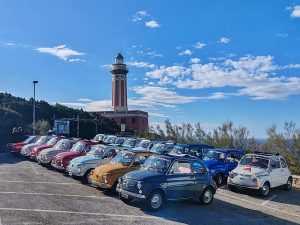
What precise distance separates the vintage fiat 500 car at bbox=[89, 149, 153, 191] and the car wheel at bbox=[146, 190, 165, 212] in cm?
227

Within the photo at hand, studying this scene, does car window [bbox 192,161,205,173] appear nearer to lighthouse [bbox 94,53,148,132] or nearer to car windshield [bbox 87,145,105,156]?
car windshield [bbox 87,145,105,156]

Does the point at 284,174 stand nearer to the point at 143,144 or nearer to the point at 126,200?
the point at 126,200

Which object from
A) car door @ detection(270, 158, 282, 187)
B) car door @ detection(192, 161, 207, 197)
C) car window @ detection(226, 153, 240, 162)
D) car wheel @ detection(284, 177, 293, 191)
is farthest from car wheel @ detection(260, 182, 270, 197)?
car door @ detection(192, 161, 207, 197)

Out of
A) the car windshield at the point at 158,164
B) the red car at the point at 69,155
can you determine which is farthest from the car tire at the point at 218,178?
the red car at the point at 69,155

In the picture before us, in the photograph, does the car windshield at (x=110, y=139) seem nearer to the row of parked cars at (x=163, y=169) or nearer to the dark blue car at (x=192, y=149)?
the row of parked cars at (x=163, y=169)

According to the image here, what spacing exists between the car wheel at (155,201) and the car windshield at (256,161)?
6385 millimetres

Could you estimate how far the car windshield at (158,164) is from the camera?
13.7 metres

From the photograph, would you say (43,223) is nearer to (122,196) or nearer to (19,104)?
(122,196)

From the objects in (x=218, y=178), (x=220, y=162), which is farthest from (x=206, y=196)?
(x=220, y=162)

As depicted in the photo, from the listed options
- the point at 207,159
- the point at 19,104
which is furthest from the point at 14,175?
the point at 19,104

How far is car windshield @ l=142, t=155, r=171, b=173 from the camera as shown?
44.9ft

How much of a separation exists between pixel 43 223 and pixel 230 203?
7373 mm

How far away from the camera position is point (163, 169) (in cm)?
1364

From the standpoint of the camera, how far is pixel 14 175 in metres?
19.0
